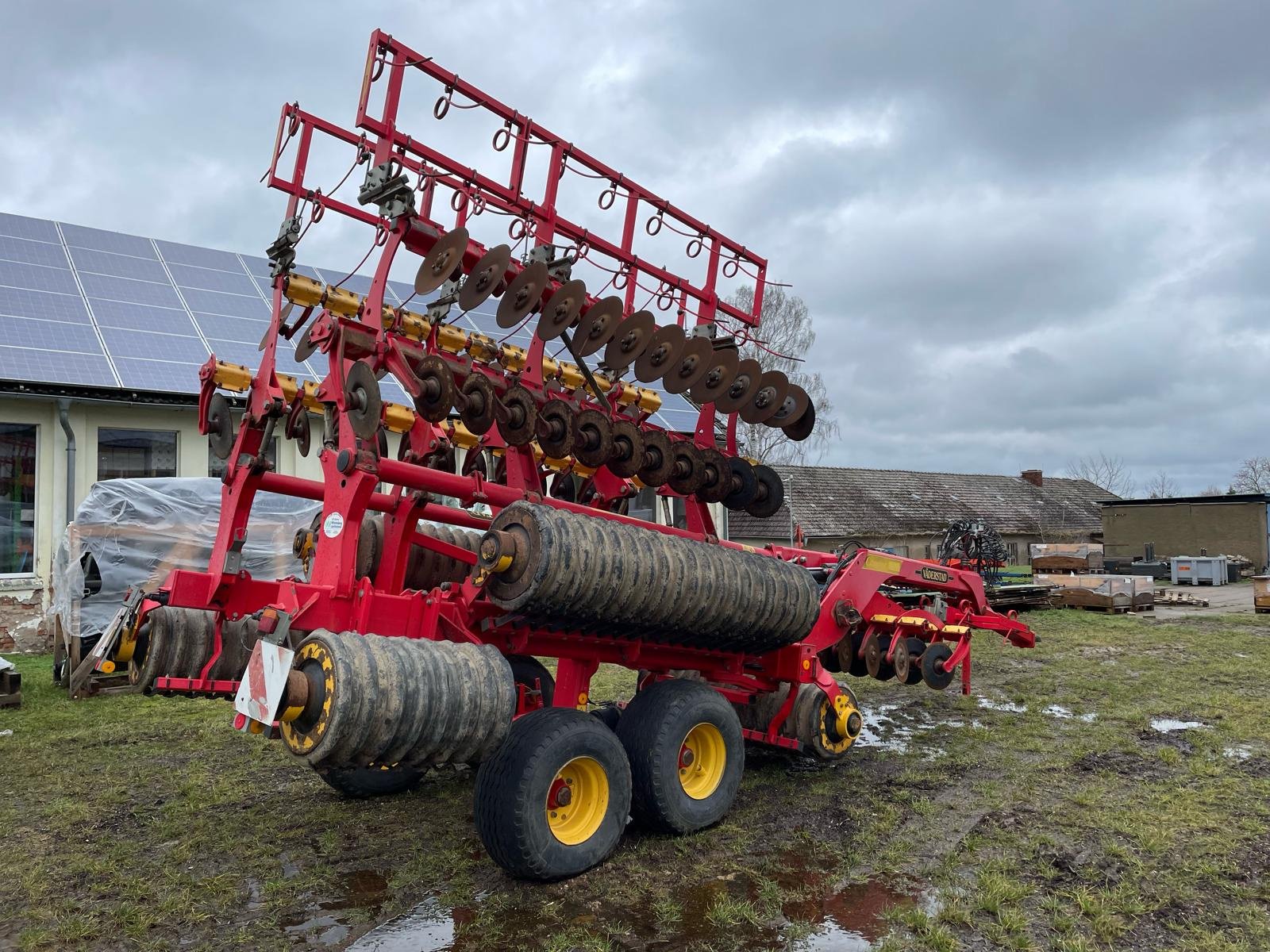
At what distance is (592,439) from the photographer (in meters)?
6.53

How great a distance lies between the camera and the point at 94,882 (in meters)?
5.05

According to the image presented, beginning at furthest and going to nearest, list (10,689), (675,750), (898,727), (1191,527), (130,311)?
1. (1191,527)
2. (130,311)
3. (10,689)
4. (898,727)
5. (675,750)

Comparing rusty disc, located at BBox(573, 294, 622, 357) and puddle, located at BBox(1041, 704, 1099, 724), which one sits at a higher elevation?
rusty disc, located at BBox(573, 294, 622, 357)

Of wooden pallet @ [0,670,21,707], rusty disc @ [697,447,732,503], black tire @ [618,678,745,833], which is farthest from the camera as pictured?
wooden pallet @ [0,670,21,707]

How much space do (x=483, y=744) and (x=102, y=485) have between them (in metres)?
8.86

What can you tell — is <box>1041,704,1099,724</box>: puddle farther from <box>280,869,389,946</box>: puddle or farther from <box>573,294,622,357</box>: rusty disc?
<box>280,869,389,946</box>: puddle

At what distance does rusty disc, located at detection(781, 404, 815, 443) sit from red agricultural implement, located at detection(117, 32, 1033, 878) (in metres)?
0.04

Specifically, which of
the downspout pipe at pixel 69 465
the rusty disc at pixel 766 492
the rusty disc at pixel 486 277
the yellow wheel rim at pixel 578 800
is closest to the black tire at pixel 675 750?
the yellow wheel rim at pixel 578 800

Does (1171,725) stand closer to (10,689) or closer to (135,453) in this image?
(10,689)

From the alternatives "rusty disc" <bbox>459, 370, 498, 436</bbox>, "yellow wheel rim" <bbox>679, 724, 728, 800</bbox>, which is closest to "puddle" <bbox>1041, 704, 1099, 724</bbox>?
"yellow wheel rim" <bbox>679, 724, 728, 800</bbox>

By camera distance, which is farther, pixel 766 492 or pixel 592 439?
pixel 766 492

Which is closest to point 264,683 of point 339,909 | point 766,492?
point 339,909

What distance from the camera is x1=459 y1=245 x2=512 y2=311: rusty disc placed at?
607 cm

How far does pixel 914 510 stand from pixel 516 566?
105 ft
